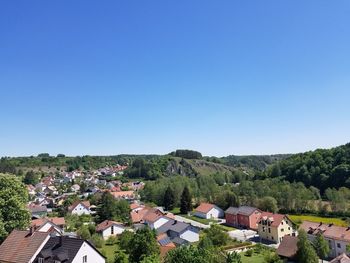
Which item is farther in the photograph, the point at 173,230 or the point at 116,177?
the point at 116,177

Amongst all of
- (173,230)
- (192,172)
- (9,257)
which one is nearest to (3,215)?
(9,257)

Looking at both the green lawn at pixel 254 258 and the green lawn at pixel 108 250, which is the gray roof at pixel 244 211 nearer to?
the green lawn at pixel 254 258

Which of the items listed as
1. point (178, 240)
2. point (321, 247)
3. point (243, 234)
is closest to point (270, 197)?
point (243, 234)

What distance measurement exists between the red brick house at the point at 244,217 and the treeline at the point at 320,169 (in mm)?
35026

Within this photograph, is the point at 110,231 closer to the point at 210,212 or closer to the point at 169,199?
the point at 210,212

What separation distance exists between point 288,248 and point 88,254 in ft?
84.4

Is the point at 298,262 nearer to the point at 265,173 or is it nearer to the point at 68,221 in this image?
the point at 68,221

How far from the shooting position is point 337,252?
46.5 m

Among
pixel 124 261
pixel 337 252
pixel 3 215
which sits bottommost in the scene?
pixel 337 252

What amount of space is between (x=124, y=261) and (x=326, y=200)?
68.0 metres

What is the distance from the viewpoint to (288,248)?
4341cm

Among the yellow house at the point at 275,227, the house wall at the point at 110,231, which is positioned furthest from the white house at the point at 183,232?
the yellow house at the point at 275,227

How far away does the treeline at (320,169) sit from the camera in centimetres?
9408

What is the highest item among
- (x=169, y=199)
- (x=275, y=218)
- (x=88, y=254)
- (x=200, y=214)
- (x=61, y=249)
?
(x=61, y=249)
